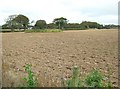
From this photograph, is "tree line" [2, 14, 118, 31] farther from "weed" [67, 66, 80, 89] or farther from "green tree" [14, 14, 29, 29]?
"weed" [67, 66, 80, 89]

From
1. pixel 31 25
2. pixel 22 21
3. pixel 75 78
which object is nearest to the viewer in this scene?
pixel 75 78

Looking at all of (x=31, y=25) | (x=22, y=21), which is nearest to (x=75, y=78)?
(x=31, y=25)

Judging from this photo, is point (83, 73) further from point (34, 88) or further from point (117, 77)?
point (34, 88)

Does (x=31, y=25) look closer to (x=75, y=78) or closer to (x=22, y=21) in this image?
(x=22, y=21)

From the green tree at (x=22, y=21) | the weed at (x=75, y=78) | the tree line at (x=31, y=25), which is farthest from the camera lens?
the green tree at (x=22, y=21)

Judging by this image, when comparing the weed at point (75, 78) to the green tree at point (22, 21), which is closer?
the weed at point (75, 78)

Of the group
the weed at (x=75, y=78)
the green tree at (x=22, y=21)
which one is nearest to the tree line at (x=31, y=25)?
the green tree at (x=22, y=21)

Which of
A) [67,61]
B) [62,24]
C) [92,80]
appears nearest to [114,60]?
[67,61]

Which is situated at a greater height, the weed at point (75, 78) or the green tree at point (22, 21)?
the green tree at point (22, 21)

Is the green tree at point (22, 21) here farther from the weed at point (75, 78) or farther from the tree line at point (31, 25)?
the weed at point (75, 78)

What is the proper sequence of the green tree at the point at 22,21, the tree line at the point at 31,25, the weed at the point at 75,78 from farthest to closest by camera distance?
1. the green tree at the point at 22,21
2. the tree line at the point at 31,25
3. the weed at the point at 75,78

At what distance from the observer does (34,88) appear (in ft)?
13.6

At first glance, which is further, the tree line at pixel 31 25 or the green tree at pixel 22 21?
the green tree at pixel 22 21

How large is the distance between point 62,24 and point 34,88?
195 ft
